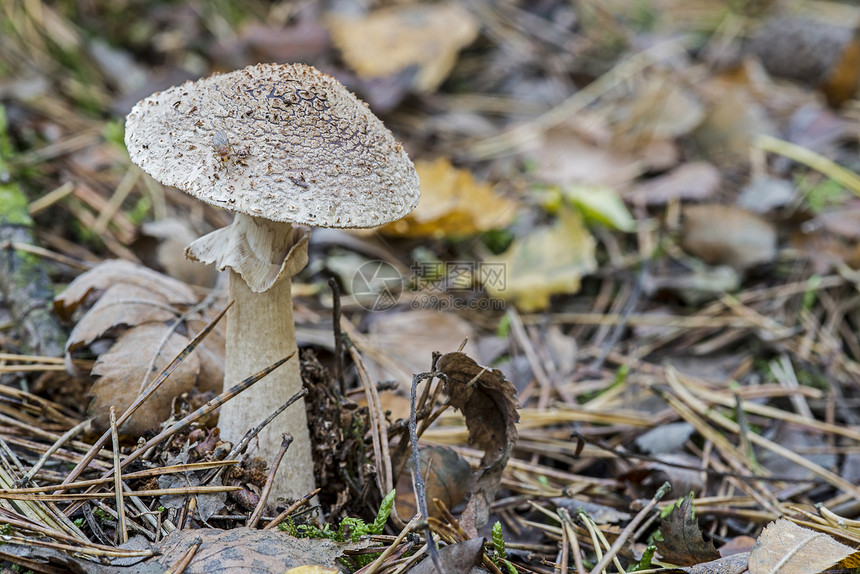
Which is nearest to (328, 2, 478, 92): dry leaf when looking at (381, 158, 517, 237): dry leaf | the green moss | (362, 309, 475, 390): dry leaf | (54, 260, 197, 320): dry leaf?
(381, 158, 517, 237): dry leaf

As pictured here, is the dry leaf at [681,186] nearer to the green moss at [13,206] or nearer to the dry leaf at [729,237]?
the dry leaf at [729,237]

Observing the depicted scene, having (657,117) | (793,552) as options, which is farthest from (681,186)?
(793,552)

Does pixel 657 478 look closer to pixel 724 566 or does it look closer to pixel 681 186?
pixel 724 566

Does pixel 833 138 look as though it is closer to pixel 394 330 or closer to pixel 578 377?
pixel 578 377

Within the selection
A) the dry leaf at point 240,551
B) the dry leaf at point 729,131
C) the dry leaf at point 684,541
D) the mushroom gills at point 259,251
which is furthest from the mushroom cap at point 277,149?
the dry leaf at point 729,131

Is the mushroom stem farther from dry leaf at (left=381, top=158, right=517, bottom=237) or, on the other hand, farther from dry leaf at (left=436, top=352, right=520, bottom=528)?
dry leaf at (left=381, top=158, right=517, bottom=237)

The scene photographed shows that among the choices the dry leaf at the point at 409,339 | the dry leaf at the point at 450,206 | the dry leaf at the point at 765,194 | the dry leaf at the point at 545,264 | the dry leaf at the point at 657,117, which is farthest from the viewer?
the dry leaf at the point at 657,117

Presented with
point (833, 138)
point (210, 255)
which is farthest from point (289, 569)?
point (833, 138)

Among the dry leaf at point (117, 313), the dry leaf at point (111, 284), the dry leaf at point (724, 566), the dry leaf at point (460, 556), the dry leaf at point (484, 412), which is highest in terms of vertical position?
the dry leaf at point (111, 284)
